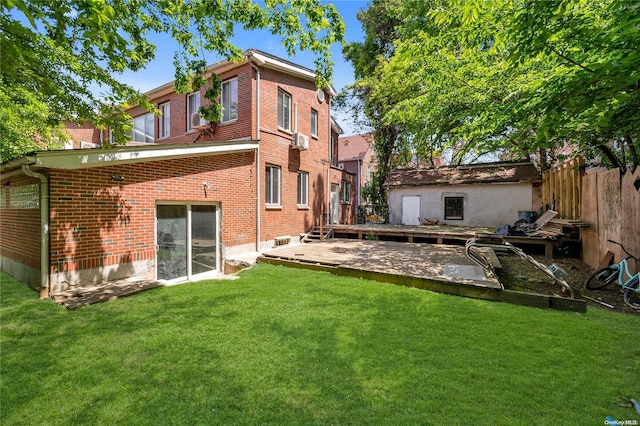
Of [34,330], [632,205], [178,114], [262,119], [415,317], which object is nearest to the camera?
[34,330]

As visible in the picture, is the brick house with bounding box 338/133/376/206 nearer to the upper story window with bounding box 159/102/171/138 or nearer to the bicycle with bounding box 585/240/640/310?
the upper story window with bounding box 159/102/171/138

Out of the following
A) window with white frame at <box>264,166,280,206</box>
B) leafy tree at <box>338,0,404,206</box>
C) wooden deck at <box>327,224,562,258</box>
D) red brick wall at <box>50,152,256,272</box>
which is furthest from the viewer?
leafy tree at <box>338,0,404,206</box>

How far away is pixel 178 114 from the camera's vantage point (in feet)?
42.0

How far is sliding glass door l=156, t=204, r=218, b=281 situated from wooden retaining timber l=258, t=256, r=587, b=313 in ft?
→ 9.96

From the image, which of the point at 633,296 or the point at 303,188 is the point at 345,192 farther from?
the point at 633,296

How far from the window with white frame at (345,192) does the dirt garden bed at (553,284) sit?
386 inches

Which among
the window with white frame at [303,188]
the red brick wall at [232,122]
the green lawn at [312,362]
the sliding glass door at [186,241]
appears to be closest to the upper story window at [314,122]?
the window with white frame at [303,188]

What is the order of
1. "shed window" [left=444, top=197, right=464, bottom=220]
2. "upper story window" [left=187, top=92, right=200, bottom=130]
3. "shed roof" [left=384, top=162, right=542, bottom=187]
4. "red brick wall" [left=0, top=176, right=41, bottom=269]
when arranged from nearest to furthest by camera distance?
"red brick wall" [left=0, top=176, right=41, bottom=269] → "upper story window" [left=187, top=92, right=200, bottom=130] → "shed roof" [left=384, top=162, right=542, bottom=187] → "shed window" [left=444, top=197, right=464, bottom=220]

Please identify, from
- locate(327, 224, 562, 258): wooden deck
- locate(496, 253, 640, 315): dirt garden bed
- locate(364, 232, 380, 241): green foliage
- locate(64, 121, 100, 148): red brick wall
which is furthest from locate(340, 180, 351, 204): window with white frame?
locate(64, 121, 100, 148): red brick wall

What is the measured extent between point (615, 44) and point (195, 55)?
8.13 meters

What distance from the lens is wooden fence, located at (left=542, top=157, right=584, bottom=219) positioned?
9266 millimetres

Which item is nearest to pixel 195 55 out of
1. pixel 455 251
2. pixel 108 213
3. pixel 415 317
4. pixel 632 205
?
pixel 108 213

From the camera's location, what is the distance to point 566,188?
10.3 metres

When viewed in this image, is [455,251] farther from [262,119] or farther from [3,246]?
[3,246]
